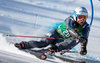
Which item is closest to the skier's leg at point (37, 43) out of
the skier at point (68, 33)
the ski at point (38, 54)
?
the skier at point (68, 33)

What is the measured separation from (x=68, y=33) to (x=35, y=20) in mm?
2404

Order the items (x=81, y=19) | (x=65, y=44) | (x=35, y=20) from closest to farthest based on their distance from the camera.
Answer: (x=81, y=19), (x=65, y=44), (x=35, y=20)

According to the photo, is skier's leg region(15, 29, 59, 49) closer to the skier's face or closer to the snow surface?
the snow surface

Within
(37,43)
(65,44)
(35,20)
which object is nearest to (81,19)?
(65,44)

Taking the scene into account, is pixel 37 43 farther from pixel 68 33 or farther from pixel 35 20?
pixel 35 20

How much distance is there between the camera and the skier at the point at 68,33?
4.45 m

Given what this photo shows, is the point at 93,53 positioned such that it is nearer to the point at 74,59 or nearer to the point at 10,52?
the point at 74,59

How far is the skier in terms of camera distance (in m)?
4.45

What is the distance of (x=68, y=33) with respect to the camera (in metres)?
4.77

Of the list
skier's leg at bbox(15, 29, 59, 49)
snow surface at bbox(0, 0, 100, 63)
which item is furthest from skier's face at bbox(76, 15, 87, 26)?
snow surface at bbox(0, 0, 100, 63)

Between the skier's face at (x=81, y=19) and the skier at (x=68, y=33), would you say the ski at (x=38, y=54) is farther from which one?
the skier's face at (x=81, y=19)

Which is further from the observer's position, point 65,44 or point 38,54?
point 65,44

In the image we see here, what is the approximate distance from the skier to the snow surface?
11.4 inches

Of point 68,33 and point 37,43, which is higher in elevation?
point 68,33
